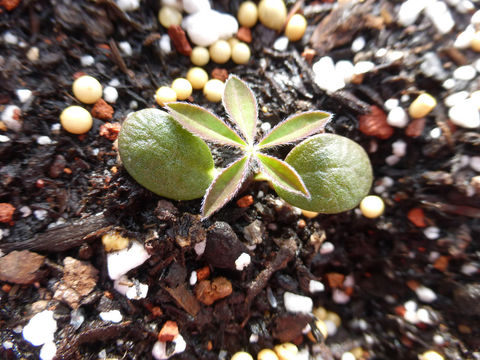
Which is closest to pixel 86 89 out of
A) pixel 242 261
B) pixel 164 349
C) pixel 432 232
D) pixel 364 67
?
pixel 242 261

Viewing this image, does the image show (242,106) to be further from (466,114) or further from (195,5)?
(466,114)

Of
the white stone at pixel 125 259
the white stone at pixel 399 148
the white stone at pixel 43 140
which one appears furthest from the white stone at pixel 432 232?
the white stone at pixel 43 140

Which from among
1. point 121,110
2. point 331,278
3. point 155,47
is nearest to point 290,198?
point 331,278

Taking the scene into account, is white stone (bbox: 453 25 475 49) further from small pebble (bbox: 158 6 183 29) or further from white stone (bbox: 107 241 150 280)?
white stone (bbox: 107 241 150 280)

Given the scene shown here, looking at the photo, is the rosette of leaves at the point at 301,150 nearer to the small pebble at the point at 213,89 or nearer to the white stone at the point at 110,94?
the small pebble at the point at 213,89

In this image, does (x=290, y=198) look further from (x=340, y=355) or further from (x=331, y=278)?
(x=340, y=355)

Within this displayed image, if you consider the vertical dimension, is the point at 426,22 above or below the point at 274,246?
above
